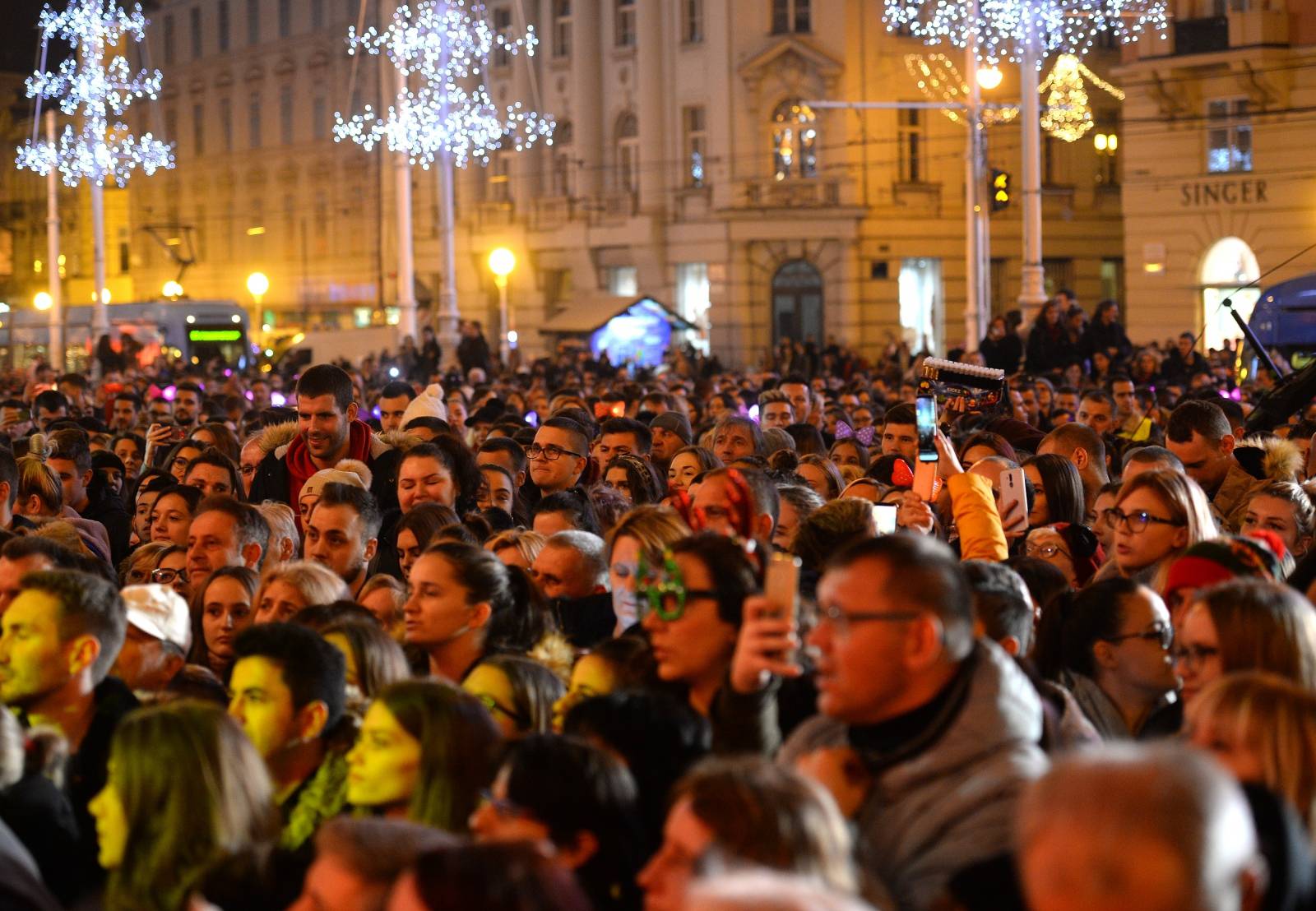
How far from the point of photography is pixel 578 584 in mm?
7613

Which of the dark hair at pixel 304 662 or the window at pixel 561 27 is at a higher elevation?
the window at pixel 561 27

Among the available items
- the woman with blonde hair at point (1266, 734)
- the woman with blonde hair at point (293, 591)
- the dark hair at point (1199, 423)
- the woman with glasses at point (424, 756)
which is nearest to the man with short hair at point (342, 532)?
the woman with blonde hair at point (293, 591)

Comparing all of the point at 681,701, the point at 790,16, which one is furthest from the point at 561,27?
the point at 681,701

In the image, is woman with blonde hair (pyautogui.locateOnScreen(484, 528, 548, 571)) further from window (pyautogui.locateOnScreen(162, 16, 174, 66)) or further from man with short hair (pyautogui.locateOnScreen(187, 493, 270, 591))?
window (pyautogui.locateOnScreen(162, 16, 174, 66))

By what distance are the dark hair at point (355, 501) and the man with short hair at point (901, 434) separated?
348 cm

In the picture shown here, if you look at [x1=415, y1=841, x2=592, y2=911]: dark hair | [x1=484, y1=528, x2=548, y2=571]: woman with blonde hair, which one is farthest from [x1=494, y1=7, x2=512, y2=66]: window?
[x1=415, y1=841, x2=592, y2=911]: dark hair

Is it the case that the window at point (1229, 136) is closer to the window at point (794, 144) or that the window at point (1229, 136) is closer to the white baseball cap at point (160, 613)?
the window at point (794, 144)

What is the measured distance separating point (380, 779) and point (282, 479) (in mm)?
6262

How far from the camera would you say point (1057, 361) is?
22.1 meters

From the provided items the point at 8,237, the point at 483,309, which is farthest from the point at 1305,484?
the point at 8,237

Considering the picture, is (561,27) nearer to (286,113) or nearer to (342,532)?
(286,113)

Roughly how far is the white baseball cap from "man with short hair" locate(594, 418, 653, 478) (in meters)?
4.91

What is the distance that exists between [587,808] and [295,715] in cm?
138

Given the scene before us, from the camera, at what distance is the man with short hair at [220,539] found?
8.48 metres
